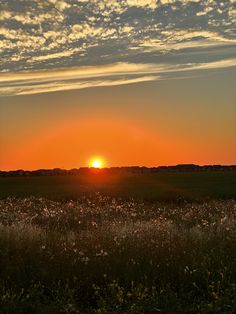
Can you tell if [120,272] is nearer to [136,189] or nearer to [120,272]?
[120,272]

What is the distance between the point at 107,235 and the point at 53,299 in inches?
140

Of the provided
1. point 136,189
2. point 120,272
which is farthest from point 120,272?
point 136,189

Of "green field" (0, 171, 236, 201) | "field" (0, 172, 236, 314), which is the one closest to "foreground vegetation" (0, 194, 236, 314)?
"field" (0, 172, 236, 314)

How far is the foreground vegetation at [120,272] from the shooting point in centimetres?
754

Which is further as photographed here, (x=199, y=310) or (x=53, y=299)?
(x=53, y=299)

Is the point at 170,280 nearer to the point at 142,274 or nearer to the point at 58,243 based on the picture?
the point at 142,274

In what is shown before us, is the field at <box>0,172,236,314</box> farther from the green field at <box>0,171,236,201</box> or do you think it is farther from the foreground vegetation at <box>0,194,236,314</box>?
the green field at <box>0,171,236,201</box>

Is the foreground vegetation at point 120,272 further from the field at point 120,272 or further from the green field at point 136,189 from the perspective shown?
the green field at point 136,189

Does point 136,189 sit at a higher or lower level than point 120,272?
lower

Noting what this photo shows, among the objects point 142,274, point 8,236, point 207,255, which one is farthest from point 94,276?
point 8,236

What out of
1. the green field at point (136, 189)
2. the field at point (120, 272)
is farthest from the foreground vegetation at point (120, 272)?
the green field at point (136, 189)

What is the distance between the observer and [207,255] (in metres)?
9.27

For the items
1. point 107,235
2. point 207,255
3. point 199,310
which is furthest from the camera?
point 107,235

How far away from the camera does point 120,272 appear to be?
8922 millimetres
